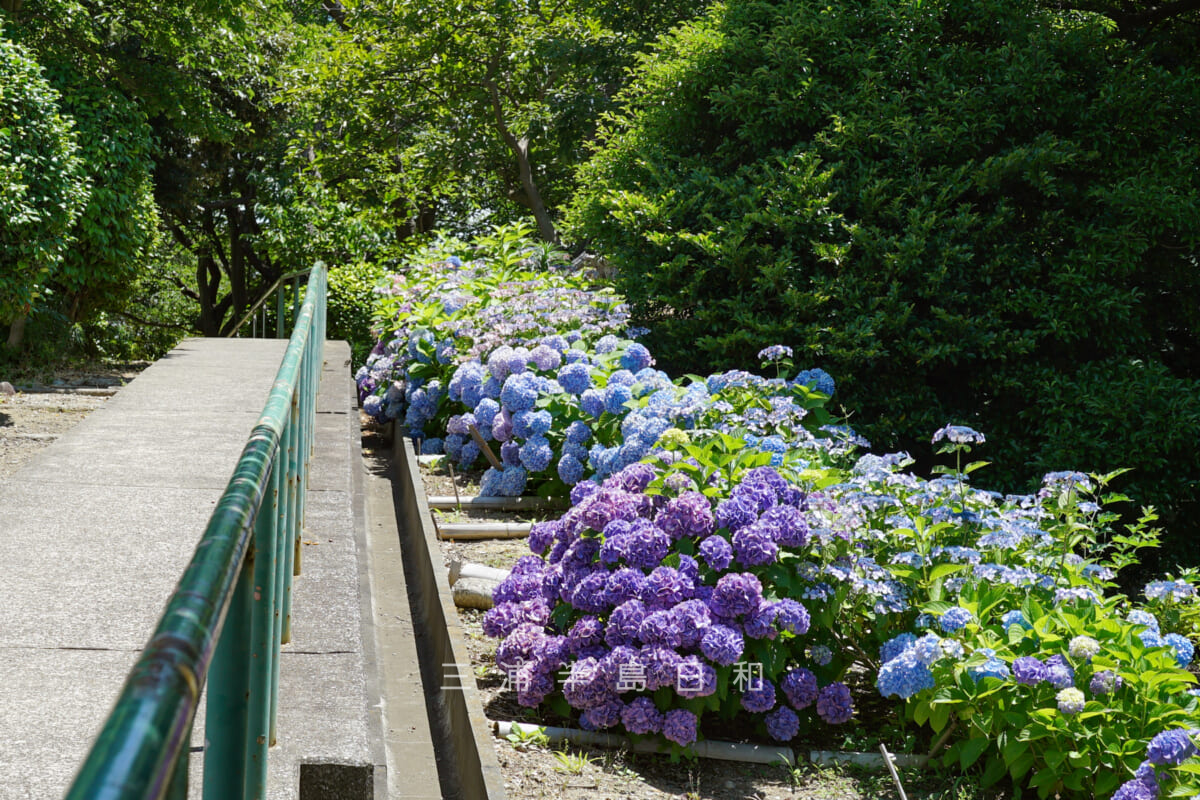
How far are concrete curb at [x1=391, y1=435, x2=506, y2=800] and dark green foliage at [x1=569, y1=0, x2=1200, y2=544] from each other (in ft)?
8.52

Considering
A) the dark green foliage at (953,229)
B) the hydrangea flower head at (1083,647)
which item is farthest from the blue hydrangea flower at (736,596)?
the dark green foliage at (953,229)

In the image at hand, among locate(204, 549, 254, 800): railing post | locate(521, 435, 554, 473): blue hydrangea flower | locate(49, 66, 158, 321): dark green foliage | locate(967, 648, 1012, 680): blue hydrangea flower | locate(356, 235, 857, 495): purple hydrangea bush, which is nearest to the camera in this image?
locate(204, 549, 254, 800): railing post

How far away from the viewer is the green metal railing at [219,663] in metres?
0.69

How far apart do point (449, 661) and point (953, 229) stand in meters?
4.82

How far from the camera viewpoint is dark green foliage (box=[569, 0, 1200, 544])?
277 inches

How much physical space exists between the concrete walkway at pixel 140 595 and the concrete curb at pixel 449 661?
155mm

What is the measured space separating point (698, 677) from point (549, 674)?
0.64 meters

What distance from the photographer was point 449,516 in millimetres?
6512

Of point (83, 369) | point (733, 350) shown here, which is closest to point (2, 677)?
point (733, 350)

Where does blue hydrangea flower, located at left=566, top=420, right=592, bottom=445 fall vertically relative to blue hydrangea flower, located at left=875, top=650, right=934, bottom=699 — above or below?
above

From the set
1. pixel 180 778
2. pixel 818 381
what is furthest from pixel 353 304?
pixel 180 778

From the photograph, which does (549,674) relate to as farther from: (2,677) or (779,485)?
(2,677)

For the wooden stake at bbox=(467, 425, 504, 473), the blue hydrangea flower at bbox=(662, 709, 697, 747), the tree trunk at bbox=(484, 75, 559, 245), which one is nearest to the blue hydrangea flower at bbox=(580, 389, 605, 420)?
the wooden stake at bbox=(467, 425, 504, 473)

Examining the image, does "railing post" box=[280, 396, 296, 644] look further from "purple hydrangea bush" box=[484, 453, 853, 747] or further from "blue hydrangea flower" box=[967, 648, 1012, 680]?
"blue hydrangea flower" box=[967, 648, 1012, 680]
